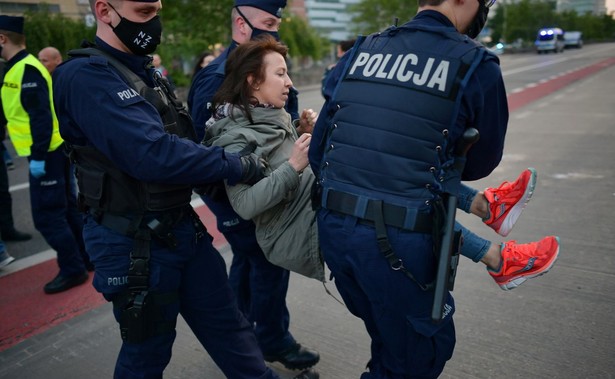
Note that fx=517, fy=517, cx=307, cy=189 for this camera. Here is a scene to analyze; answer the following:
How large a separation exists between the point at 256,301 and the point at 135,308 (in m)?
0.90

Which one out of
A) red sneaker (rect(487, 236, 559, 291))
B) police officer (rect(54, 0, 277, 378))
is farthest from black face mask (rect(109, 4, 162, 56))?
red sneaker (rect(487, 236, 559, 291))

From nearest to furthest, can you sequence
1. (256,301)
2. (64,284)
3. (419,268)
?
(419,268)
(256,301)
(64,284)

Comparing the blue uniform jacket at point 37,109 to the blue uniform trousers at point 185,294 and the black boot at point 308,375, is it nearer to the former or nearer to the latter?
the blue uniform trousers at point 185,294

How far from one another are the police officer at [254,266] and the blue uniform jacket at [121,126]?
0.59 meters

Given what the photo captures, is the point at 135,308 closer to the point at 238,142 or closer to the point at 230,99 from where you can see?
the point at 238,142

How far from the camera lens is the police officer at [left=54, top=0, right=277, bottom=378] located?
1834 mm

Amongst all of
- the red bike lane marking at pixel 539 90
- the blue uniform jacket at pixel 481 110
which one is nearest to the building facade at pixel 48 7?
the red bike lane marking at pixel 539 90

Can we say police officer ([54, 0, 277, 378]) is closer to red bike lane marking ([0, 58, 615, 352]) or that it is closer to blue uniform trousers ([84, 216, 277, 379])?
blue uniform trousers ([84, 216, 277, 379])

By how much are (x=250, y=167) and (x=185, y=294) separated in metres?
0.62

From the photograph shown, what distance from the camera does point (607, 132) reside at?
8.70 m

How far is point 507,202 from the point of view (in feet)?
7.22

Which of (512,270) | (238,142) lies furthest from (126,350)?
(512,270)

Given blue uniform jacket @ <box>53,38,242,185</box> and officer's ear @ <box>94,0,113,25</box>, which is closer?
blue uniform jacket @ <box>53,38,242,185</box>

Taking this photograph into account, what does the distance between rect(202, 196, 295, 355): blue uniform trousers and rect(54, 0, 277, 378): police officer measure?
1.41 ft
